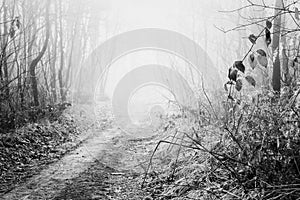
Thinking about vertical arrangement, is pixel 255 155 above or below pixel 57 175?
above

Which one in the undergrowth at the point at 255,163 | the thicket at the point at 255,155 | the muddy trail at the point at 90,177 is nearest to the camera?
the thicket at the point at 255,155

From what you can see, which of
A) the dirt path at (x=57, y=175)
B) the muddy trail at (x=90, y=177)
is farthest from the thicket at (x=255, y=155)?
the dirt path at (x=57, y=175)

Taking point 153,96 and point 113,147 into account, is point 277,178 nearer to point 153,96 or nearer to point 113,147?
point 113,147

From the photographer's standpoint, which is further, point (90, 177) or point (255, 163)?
point (90, 177)

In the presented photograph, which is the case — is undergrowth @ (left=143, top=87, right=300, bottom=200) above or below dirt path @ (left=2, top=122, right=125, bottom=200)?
above

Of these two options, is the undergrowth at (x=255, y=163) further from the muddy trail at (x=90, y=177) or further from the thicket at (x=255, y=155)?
the muddy trail at (x=90, y=177)

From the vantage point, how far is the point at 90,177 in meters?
4.96

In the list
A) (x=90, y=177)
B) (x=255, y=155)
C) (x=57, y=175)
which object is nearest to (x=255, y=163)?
(x=255, y=155)

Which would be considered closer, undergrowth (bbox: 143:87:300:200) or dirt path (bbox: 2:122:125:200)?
undergrowth (bbox: 143:87:300:200)

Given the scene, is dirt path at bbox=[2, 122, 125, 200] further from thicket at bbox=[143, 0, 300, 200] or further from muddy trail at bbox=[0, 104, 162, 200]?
thicket at bbox=[143, 0, 300, 200]

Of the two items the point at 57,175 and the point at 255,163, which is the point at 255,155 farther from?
the point at 57,175

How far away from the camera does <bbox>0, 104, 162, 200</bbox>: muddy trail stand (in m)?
4.15

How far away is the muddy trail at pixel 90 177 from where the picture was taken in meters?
4.15

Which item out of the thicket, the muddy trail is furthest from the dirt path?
the thicket
